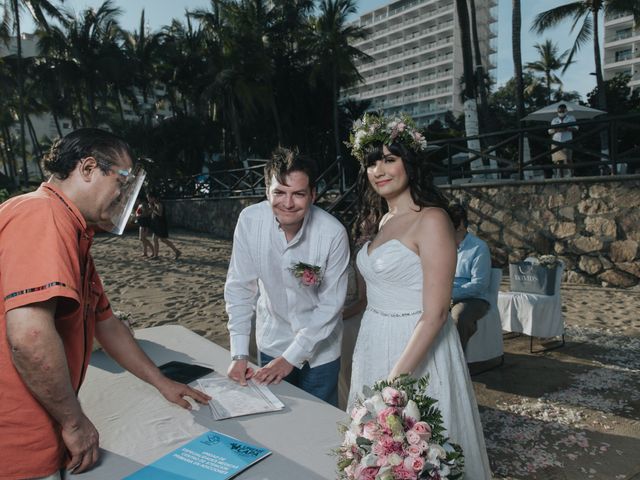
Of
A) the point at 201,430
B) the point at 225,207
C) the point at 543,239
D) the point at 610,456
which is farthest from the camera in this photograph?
the point at 225,207

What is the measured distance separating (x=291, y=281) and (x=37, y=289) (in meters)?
1.32

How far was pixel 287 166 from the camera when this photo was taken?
2098 mm

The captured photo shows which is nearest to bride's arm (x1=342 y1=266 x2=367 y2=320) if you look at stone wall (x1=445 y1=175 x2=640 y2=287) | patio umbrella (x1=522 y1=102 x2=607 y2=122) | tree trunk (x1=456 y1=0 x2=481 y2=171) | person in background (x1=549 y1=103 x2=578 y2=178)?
stone wall (x1=445 y1=175 x2=640 y2=287)

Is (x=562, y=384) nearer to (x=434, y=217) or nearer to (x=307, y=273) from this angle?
(x=434, y=217)

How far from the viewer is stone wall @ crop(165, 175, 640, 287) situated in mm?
7691

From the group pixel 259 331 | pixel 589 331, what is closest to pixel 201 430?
pixel 259 331

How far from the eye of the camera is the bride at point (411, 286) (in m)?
1.92

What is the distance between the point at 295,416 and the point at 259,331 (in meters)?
0.80

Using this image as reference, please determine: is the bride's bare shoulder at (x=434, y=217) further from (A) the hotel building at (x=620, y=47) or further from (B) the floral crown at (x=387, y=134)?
(A) the hotel building at (x=620, y=47)

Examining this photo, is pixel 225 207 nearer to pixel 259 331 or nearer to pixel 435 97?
pixel 259 331

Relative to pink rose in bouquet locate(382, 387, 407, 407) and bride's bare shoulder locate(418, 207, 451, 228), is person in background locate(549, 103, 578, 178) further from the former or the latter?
pink rose in bouquet locate(382, 387, 407, 407)

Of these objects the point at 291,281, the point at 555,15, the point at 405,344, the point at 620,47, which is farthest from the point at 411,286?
the point at 620,47

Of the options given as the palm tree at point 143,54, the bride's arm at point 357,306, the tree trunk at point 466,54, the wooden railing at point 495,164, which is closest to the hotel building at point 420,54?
the palm tree at point 143,54

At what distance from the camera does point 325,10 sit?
81.5 feet
